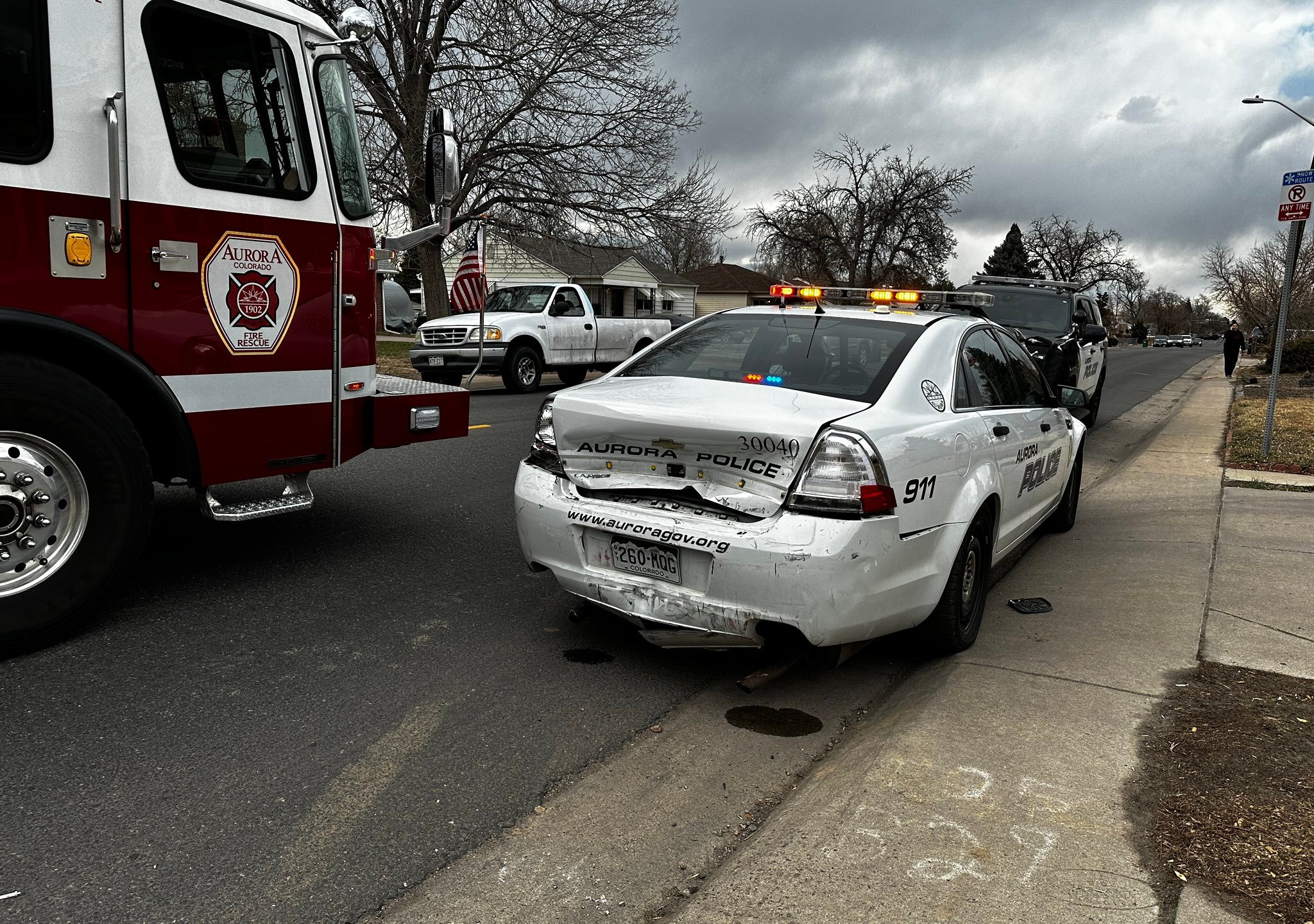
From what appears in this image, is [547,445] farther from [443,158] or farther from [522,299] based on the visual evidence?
[522,299]

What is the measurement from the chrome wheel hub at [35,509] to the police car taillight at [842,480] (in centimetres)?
297

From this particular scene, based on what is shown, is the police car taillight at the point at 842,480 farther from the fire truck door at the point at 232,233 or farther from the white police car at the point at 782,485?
the fire truck door at the point at 232,233

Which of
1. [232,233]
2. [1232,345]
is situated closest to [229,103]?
[232,233]

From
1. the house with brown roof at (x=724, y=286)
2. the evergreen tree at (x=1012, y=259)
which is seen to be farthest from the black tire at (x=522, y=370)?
the evergreen tree at (x=1012, y=259)

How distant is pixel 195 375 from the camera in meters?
4.56

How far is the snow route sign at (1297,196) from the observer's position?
413 inches

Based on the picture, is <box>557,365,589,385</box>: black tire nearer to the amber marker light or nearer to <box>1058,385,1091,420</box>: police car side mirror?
<box>1058,385,1091,420</box>: police car side mirror

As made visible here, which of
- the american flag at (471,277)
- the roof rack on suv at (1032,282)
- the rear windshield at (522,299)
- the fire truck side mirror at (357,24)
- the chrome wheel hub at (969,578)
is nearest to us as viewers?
the chrome wheel hub at (969,578)

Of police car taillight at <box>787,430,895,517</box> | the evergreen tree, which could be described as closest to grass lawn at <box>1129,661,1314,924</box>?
police car taillight at <box>787,430,895,517</box>

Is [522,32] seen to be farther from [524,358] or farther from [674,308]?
[674,308]

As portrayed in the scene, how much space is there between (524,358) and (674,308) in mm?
47152

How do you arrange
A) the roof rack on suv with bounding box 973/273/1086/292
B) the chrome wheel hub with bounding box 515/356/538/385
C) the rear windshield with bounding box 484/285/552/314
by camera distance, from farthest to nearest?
the rear windshield with bounding box 484/285/552/314 → the chrome wheel hub with bounding box 515/356/538/385 → the roof rack on suv with bounding box 973/273/1086/292

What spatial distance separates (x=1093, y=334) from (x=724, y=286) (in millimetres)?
63032

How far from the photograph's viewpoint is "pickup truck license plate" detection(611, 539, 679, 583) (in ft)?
12.9
